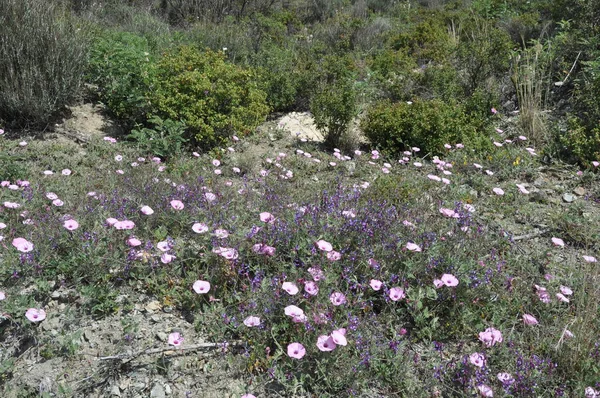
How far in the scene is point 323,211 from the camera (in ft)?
12.0

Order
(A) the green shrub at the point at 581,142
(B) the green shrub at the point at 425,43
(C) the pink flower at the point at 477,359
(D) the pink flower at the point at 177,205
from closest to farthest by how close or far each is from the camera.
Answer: (C) the pink flower at the point at 477,359 → (D) the pink flower at the point at 177,205 → (A) the green shrub at the point at 581,142 → (B) the green shrub at the point at 425,43

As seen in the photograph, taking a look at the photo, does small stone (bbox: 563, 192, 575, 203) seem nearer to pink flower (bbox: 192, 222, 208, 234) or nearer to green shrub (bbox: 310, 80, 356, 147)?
green shrub (bbox: 310, 80, 356, 147)

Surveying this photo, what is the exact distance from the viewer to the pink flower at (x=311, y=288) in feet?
9.25

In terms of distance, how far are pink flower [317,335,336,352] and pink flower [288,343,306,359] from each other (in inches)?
3.3

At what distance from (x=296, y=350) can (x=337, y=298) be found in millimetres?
415

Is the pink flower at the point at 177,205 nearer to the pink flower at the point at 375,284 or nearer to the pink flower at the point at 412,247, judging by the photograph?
the pink flower at the point at 375,284

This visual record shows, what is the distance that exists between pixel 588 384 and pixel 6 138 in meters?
5.56

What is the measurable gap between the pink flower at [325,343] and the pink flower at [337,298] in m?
0.26

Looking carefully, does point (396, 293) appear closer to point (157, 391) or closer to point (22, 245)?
point (157, 391)

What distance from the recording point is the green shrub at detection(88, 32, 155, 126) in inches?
232

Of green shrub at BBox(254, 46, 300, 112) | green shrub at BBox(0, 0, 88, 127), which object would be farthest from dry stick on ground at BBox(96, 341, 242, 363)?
green shrub at BBox(254, 46, 300, 112)

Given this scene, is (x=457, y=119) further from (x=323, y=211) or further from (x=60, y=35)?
(x=60, y=35)

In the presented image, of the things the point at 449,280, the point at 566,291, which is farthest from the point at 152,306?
the point at 566,291

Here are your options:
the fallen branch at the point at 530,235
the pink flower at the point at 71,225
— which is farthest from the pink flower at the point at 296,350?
the fallen branch at the point at 530,235
